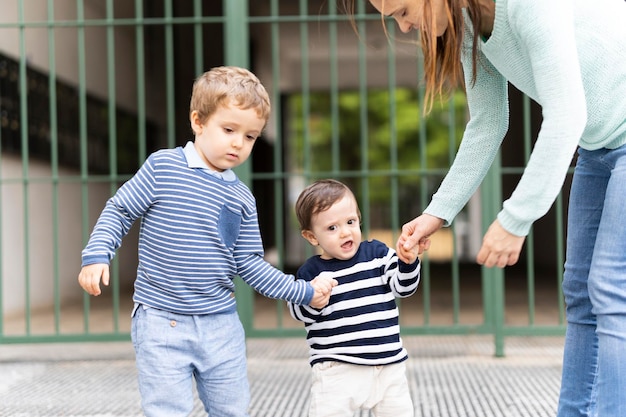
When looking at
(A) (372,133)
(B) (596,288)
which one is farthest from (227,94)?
(A) (372,133)

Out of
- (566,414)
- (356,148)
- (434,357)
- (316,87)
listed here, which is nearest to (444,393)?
(434,357)

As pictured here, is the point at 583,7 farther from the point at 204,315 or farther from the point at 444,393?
the point at 444,393

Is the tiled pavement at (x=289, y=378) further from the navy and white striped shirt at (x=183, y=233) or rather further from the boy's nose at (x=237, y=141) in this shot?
the boy's nose at (x=237, y=141)

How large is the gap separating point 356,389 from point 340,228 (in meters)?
0.40

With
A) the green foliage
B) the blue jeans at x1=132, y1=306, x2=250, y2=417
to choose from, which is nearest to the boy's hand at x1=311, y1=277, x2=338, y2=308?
the blue jeans at x1=132, y1=306, x2=250, y2=417

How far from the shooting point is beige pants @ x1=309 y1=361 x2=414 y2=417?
2.04 meters

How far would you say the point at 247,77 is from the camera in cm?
207

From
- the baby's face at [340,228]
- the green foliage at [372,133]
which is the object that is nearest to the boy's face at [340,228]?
the baby's face at [340,228]

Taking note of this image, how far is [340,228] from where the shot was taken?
206cm

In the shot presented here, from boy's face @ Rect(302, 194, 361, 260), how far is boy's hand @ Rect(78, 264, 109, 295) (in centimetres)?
53

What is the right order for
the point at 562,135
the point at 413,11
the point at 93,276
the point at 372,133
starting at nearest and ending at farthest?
1. the point at 562,135
2. the point at 413,11
3. the point at 93,276
4. the point at 372,133

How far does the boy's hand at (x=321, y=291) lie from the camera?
199cm

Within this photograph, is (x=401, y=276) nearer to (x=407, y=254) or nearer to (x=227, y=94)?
(x=407, y=254)

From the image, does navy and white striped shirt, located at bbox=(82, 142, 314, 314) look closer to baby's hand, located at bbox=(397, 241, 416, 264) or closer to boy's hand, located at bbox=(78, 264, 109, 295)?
boy's hand, located at bbox=(78, 264, 109, 295)
